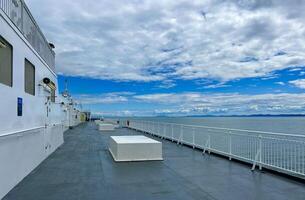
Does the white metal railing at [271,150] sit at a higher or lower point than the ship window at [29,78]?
lower

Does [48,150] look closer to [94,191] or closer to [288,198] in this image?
[94,191]

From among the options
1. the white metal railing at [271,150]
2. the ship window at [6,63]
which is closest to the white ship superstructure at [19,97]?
the ship window at [6,63]

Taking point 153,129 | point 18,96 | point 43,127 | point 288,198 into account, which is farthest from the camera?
point 153,129

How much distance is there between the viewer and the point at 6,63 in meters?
5.82

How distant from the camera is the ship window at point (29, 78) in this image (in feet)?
25.1

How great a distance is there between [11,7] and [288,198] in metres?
6.21

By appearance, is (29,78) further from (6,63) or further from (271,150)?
(271,150)

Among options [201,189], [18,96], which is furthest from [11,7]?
[201,189]

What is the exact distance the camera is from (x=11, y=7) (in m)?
6.10

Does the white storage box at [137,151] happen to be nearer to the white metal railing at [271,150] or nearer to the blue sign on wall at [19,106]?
the white metal railing at [271,150]

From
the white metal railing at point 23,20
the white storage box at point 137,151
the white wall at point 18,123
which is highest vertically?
the white metal railing at point 23,20

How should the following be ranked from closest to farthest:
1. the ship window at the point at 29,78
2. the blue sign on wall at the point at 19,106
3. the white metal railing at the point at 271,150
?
the blue sign on wall at the point at 19,106, the white metal railing at the point at 271,150, the ship window at the point at 29,78

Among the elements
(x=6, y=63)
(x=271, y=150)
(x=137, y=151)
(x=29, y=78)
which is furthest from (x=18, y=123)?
(x=271, y=150)

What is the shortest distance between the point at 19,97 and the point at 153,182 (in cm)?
335
